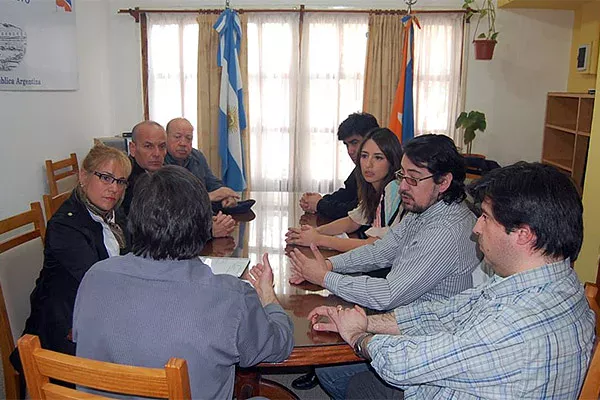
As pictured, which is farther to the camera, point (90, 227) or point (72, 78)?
point (72, 78)

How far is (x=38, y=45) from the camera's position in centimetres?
322

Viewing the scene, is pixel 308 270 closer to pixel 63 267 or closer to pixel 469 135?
pixel 63 267

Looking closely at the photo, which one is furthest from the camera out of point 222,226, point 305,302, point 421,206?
point 222,226

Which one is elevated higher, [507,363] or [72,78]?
[72,78]

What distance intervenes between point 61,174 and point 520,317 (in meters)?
3.06

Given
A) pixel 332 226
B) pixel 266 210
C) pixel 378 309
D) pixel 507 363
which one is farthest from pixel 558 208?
pixel 266 210

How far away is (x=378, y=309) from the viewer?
1559 mm

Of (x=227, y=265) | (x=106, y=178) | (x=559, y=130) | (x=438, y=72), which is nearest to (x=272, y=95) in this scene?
(x=438, y=72)

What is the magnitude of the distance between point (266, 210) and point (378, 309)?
5.03ft

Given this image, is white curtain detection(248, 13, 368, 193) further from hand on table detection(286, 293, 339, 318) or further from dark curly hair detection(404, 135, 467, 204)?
hand on table detection(286, 293, 339, 318)

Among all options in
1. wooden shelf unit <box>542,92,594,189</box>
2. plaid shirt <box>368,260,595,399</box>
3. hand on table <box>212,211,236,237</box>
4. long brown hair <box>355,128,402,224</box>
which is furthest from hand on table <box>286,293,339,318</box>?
wooden shelf unit <box>542,92,594,189</box>

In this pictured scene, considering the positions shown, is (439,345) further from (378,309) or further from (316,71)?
(316,71)

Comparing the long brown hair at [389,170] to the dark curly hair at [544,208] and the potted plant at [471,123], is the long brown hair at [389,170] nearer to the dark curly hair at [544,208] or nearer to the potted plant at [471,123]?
the dark curly hair at [544,208]

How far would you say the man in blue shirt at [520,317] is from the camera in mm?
1017
